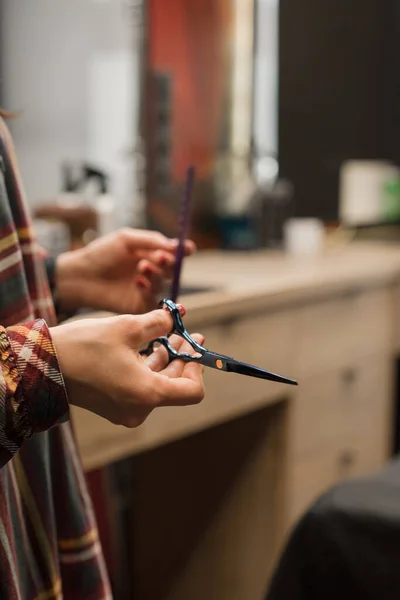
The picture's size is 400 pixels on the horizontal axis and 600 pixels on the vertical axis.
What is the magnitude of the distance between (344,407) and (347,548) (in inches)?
37.8

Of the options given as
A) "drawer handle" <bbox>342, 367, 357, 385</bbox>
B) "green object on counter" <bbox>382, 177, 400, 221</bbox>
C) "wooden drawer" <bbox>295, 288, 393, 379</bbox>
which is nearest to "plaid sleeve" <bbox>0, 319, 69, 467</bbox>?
"wooden drawer" <bbox>295, 288, 393, 379</bbox>

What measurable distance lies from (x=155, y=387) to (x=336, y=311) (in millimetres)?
1336

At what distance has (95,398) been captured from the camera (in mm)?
586

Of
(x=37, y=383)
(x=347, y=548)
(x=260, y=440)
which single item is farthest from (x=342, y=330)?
(x=37, y=383)

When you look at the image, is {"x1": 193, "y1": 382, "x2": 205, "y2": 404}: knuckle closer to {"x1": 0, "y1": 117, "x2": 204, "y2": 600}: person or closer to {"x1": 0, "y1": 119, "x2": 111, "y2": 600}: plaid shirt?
{"x1": 0, "y1": 117, "x2": 204, "y2": 600}: person

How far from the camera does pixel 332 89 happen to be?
2.66 m

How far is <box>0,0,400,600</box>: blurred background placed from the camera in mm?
1730

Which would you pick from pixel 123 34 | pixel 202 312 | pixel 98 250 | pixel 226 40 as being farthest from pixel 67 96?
pixel 98 250

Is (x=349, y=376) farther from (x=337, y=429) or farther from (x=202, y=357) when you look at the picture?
(x=202, y=357)

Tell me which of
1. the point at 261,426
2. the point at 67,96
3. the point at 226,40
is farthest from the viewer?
the point at 67,96

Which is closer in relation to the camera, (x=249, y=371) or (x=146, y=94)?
(x=249, y=371)

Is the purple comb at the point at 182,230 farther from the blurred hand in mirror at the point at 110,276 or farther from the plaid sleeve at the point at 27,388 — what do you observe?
the plaid sleeve at the point at 27,388

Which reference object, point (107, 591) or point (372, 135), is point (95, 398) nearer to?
point (107, 591)

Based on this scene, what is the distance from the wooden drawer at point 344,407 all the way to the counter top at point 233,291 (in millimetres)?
136
